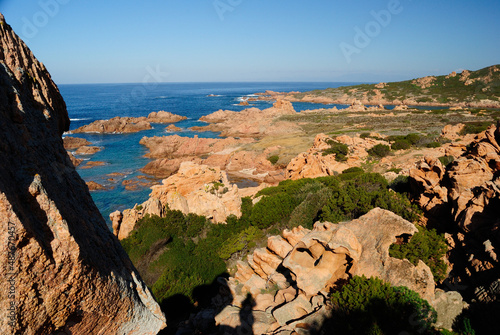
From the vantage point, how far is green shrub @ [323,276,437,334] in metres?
6.23

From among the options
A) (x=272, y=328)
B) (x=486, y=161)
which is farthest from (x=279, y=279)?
(x=486, y=161)

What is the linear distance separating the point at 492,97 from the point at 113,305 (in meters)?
141

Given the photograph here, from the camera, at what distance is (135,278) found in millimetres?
5367

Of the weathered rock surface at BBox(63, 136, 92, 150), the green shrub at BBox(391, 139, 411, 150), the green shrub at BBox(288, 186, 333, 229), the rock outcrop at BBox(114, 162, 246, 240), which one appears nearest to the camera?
the green shrub at BBox(288, 186, 333, 229)

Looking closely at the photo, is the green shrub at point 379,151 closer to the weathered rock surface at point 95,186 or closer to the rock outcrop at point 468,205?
the rock outcrop at point 468,205

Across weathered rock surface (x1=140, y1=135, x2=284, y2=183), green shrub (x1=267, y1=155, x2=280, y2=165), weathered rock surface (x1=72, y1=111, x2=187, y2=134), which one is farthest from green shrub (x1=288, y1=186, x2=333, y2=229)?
weathered rock surface (x1=72, y1=111, x2=187, y2=134)

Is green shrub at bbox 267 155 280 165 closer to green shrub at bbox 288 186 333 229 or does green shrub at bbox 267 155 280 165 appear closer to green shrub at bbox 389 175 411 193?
green shrub at bbox 288 186 333 229

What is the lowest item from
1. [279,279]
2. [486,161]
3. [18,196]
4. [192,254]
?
[192,254]

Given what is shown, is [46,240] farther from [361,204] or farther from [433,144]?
[433,144]

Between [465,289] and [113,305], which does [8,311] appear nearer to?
Result: [113,305]

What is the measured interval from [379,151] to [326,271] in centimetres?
2896

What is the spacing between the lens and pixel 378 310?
655cm

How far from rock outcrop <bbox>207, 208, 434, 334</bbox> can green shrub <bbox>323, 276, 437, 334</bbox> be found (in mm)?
393

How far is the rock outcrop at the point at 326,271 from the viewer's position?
7.26 m
